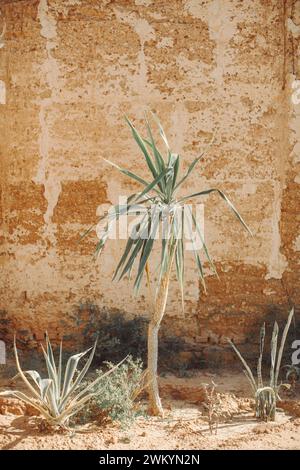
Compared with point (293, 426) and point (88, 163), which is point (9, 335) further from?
point (293, 426)

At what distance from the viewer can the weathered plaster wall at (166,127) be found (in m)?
5.98

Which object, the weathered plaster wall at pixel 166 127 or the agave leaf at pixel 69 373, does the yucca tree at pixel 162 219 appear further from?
the weathered plaster wall at pixel 166 127

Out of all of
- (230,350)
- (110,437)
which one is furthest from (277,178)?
(110,437)

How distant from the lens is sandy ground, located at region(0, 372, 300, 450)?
13.7ft

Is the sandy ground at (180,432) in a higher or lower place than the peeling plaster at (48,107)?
lower

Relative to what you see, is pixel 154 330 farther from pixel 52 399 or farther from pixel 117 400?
pixel 52 399

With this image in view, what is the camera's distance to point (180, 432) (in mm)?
4465

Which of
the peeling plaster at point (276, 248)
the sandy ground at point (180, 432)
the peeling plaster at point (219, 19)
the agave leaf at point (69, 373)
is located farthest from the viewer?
the peeling plaster at point (276, 248)

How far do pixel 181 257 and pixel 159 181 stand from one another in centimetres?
58

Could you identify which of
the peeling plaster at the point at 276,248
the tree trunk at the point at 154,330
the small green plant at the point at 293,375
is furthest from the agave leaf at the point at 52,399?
the peeling plaster at the point at 276,248

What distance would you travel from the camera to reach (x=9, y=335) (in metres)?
6.41

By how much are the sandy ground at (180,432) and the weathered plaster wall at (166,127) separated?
1269mm

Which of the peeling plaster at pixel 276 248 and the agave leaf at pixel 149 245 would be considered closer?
the agave leaf at pixel 149 245

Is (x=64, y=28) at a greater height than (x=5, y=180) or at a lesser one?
greater
